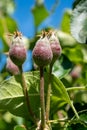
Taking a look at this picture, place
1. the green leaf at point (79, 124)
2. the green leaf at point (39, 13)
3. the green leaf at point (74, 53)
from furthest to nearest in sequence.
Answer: the green leaf at point (39, 13) < the green leaf at point (74, 53) < the green leaf at point (79, 124)

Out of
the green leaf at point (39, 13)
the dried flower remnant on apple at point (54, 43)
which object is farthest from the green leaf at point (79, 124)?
the green leaf at point (39, 13)

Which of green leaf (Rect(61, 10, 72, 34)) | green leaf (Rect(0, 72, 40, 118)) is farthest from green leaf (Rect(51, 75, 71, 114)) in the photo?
green leaf (Rect(61, 10, 72, 34))

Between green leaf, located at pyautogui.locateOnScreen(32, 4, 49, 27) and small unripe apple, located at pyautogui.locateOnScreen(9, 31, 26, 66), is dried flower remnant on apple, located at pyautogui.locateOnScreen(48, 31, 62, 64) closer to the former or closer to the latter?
small unripe apple, located at pyautogui.locateOnScreen(9, 31, 26, 66)

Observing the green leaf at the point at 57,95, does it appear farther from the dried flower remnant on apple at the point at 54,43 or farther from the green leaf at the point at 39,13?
the green leaf at the point at 39,13

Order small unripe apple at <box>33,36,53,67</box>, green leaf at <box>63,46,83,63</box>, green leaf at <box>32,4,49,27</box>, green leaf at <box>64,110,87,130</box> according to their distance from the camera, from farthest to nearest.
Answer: green leaf at <box>32,4,49,27</box> → green leaf at <box>63,46,83,63</box> → green leaf at <box>64,110,87,130</box> → small unripe apple at <box>33,36,53,67</box>

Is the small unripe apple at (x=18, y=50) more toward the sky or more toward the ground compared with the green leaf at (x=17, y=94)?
more toward the sky

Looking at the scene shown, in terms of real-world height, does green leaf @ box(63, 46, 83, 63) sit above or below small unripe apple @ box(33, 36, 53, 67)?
below

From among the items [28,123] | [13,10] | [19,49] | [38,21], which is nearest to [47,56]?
[19,49]

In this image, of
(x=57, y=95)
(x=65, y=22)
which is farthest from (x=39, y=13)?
(x=57, y=95)

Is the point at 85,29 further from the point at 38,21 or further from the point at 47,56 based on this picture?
the point at 38,21
